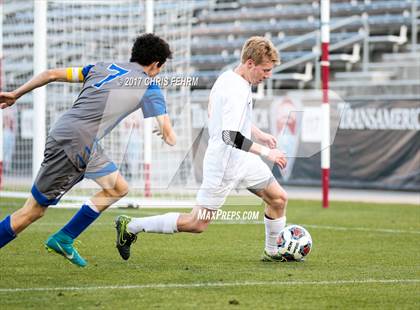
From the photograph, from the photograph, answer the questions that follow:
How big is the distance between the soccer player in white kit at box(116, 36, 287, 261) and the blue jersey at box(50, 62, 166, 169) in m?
0.55

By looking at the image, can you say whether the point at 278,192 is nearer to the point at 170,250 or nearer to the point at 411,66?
the point at 170,250

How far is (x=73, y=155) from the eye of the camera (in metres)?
7.02

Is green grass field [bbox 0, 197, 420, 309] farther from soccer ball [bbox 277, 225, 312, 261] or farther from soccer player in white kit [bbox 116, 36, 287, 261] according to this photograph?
soccer player in white kit [bbox 116, 36, 287, 261]

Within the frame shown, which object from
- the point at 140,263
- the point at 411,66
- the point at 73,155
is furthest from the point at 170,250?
the point at 411,66

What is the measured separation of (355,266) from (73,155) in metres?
2.67

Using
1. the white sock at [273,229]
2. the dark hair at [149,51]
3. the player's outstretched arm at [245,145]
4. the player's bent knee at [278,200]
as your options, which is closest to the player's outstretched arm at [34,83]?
the dark hair at [149,51]

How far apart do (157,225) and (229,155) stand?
2.77 ft

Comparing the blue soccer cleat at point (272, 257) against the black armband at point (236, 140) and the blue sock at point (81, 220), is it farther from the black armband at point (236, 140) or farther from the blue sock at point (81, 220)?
the blue sock at point (81, 220)

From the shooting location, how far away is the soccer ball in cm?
805

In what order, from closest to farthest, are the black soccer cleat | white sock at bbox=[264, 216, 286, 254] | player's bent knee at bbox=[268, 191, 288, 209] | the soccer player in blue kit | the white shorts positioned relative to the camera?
the soccer player in blue kit
the white shorts
the black soccer cleat
player's bent knee at bbox=[268, 191, 288, 209]
white sock at bbox=[264, 216, 286, 254]

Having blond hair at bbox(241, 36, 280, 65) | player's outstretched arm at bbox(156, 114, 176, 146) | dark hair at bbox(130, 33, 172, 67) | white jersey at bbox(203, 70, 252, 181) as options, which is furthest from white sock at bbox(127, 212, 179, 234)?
blond hair at bbox(241, 36, 280, 65)

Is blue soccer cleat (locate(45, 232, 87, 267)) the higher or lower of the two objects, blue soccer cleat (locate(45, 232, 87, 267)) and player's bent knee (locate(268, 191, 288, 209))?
the lower

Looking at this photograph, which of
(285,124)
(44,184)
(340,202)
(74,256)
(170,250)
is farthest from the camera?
(285,124)

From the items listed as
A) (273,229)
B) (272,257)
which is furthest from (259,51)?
(272,257)
